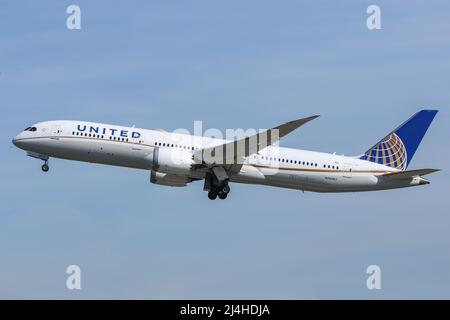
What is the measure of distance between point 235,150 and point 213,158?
148 centimetres

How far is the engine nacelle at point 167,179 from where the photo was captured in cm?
6597

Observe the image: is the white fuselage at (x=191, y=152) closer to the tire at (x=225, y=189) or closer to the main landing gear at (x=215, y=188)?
the main landing gear at (x=215, y=188)

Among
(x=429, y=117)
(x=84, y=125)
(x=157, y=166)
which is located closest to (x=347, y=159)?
(x=429, y=117)

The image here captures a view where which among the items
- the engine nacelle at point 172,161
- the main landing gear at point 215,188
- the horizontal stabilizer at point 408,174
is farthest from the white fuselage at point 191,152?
the main landing gear at point 215,188

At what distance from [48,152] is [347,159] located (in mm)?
19266

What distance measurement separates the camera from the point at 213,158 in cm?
6388

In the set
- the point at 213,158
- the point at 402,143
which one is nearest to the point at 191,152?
the point at 213,158

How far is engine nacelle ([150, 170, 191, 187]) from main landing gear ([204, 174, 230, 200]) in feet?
6.21

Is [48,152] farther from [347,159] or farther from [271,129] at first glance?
[347,159]

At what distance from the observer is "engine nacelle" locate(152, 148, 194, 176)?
62656 mm

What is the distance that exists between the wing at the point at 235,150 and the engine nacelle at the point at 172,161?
2.41 ft

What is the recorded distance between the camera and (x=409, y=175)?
2574 inches

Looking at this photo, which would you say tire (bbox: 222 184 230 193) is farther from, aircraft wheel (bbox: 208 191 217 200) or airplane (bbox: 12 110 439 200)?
aircraft wheel (bbox: 208 191 217 200)

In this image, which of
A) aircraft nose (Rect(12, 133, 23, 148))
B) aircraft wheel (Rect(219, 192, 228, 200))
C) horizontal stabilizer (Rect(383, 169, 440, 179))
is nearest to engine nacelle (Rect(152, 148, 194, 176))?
aircraft wheel (Rect(219, 192, 228, 200))
